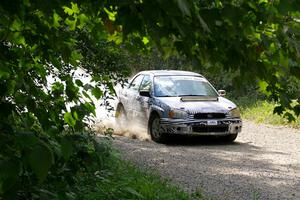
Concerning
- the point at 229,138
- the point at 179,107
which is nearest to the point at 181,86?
the point at 179,107

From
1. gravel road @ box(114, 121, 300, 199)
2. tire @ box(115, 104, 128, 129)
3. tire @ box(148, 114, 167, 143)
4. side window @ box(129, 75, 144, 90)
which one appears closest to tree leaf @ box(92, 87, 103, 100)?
gravel road @ box(114, 121, 300, 199)

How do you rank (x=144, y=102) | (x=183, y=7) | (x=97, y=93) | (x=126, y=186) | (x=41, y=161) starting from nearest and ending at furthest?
(x=183, y=7) → (x=41, y=161) → (x=97, y=93) → (x=126, y=186) → (x=144, y=102)

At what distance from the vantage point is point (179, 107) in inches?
463

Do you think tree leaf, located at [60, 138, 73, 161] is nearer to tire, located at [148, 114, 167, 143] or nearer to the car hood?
the car hood

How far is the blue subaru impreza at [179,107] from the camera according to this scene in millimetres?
11672

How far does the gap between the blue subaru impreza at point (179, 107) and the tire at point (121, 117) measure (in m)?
0.19

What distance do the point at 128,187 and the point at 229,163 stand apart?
160 inches

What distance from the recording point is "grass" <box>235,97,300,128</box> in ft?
53.6

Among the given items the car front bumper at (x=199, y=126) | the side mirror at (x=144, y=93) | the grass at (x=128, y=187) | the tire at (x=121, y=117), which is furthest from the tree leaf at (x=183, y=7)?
the tire at (x=121, y=117)

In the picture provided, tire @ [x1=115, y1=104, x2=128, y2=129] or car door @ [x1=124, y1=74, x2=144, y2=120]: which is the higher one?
car door @ [x1=124, y1=74, x2=144, y2=120]

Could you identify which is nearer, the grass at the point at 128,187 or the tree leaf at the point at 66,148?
the tree leaf at the point at 66,148

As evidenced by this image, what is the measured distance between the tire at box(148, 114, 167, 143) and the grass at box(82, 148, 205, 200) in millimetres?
4098

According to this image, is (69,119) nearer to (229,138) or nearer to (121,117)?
(229,138)

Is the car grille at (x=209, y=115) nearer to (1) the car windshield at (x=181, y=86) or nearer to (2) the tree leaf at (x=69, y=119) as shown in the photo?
(1) the car windshield at (x=181, y=86)
